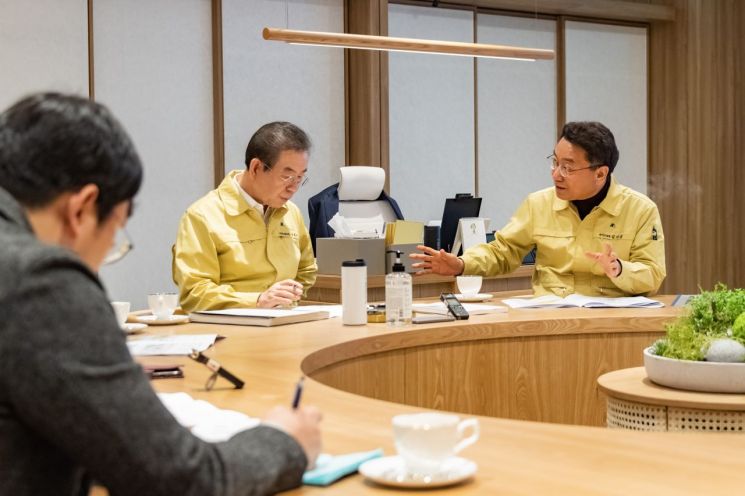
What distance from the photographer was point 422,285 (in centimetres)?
595

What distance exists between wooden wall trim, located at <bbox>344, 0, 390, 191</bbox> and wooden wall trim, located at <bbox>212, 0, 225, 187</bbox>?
1100mm

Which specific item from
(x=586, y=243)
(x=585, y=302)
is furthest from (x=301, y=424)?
(x=586, y=243)

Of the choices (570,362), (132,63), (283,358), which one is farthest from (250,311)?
(132,63)

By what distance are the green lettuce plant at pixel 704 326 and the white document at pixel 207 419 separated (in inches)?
55.3

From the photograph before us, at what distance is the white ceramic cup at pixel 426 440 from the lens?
142 cm

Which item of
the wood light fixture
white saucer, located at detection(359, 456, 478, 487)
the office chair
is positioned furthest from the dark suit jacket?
white saucer, located at detection(359, 456, 478, 487)

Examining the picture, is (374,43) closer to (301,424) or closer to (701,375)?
(701,375)

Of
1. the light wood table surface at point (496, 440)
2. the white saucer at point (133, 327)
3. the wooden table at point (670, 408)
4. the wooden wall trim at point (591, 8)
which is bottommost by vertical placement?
the wooden table at point (670, 408)

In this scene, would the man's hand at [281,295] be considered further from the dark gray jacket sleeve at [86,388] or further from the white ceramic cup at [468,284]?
the dark gray jacket sleeve at [86,388]

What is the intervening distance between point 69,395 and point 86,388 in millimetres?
19

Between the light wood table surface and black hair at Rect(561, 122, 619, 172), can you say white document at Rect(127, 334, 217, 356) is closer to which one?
the light wood table surface

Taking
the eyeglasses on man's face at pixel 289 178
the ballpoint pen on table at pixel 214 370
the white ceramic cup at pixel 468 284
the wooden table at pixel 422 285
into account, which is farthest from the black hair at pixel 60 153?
the wooden table at pixel 422 285

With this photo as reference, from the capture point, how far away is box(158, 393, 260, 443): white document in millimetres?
1695

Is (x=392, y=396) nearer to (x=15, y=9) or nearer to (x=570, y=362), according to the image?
(x=570, y=362)
